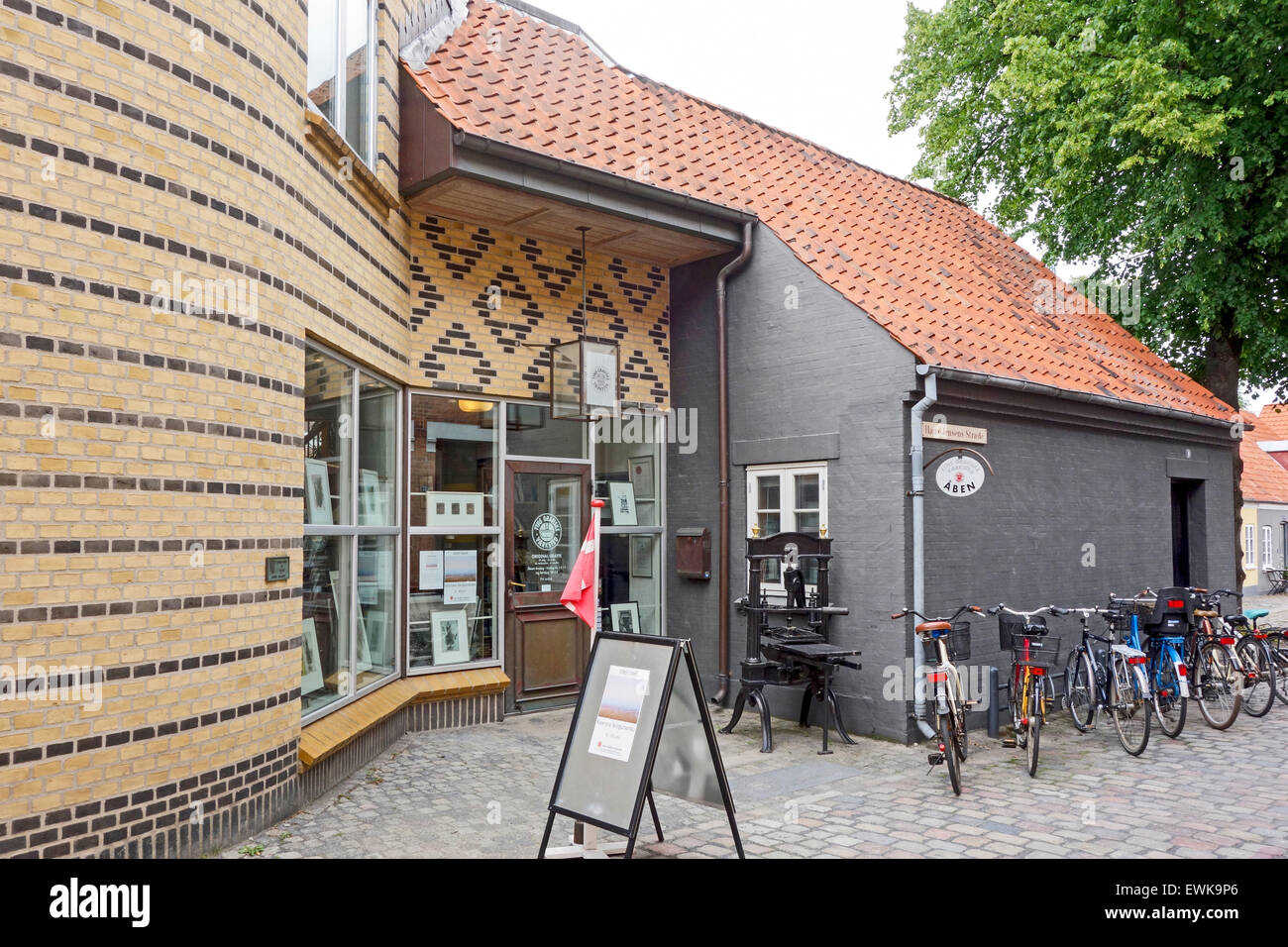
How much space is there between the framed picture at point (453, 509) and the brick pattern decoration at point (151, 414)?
2.66m

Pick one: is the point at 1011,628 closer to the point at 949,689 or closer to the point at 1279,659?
the point at 949,689

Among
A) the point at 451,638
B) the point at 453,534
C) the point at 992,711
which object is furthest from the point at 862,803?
the point at 453,534

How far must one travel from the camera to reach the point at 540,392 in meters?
9.77

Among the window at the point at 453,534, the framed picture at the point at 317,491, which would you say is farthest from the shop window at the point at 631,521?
the framed picture at the point at 317,491

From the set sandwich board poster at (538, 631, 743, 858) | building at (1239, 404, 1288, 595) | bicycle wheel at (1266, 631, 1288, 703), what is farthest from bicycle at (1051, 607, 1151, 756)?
building at (1239, 404, 1288, 595)

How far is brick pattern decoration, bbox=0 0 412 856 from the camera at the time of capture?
4426mm

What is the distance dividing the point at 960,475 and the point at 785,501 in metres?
1.68

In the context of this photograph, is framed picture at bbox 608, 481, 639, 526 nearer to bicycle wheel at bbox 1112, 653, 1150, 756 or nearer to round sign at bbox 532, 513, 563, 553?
round sign at bbox 532, 513, 563, 553

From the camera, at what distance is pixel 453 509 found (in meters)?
9.19

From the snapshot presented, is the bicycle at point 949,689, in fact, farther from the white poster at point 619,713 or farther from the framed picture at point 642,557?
the framed picture at point 642,557

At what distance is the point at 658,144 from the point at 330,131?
4.49 m

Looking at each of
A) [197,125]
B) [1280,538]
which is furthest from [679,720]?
[1280,538]
